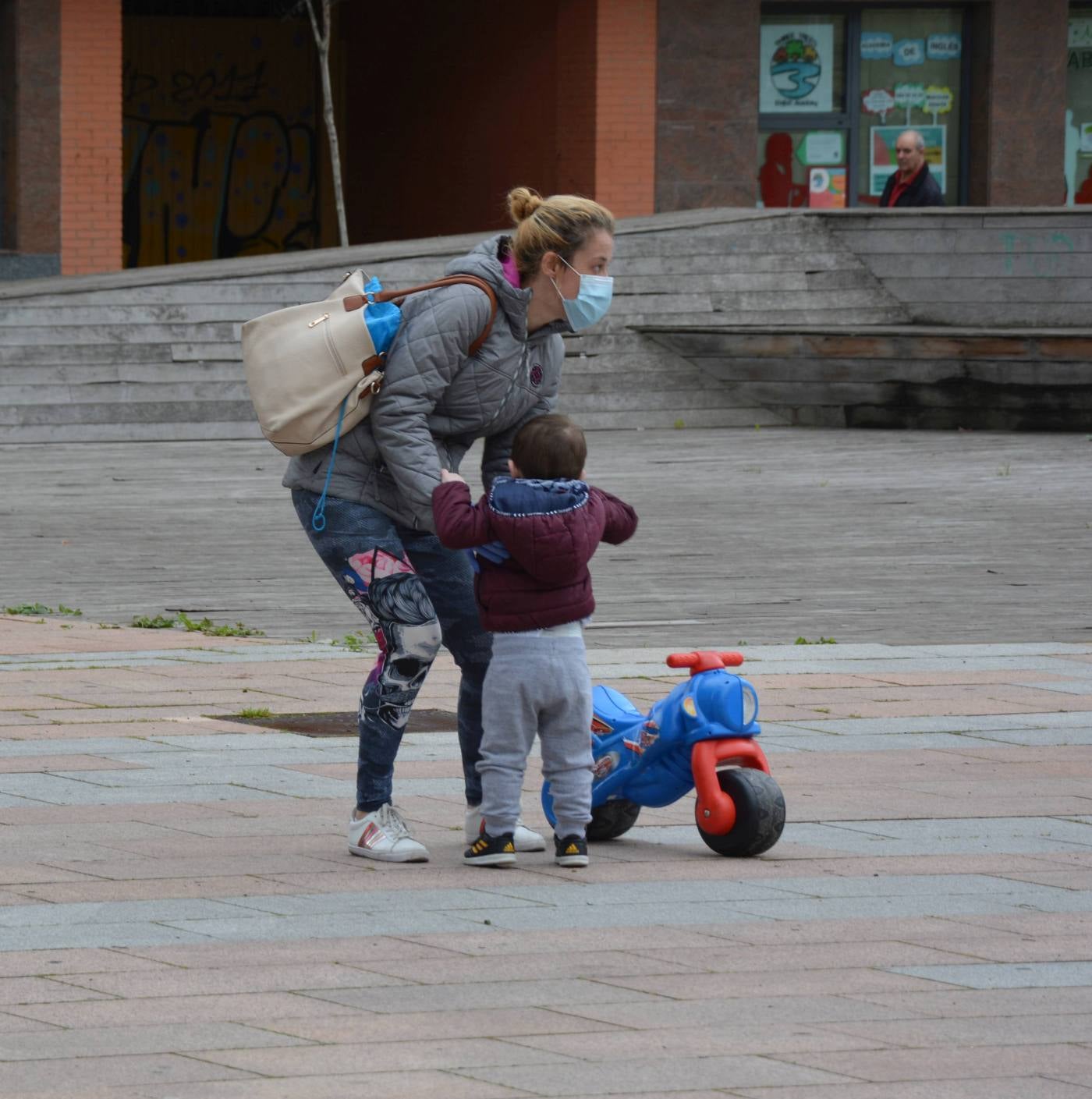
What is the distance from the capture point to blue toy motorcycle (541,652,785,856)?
523 centimetres

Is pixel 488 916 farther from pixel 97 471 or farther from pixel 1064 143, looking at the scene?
pixel 1064 143

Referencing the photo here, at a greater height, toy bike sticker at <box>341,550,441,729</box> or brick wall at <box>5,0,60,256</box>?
brick wall at <box>5,0,60,256</box>

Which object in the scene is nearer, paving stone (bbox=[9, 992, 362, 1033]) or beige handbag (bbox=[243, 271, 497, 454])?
paving stone (bbox=[9, 992, 362, 1033])

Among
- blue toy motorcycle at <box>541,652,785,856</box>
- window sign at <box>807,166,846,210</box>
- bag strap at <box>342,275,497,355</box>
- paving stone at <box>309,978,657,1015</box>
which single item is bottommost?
paving stone at <box>309,978,657,1015</box>

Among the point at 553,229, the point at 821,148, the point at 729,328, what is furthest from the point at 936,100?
the point at 553,229

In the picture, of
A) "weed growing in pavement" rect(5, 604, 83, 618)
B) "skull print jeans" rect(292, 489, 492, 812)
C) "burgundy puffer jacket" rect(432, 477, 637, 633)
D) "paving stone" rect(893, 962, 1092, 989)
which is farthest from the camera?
"weed growing in pavement" rect(5, 604, 83, 618)

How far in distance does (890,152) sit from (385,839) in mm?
21697

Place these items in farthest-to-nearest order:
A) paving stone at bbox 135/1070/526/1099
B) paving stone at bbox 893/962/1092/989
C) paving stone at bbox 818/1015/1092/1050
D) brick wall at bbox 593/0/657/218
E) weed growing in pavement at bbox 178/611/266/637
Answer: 1. brick wall at bbox 593/0/657/218
2. weed growing in pavement at bbox 178/611/266/637
3. paving stone at bbox 893/962/1092/989
4. paving stone at bbox 818/1015/1092/1050
5. paving stone at bbox 135/1070/526/1099

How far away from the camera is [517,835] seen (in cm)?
530

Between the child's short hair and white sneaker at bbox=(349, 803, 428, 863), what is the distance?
893mm

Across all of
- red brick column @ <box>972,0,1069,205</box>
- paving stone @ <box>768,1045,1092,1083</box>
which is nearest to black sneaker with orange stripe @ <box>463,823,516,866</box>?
paving stone @ <box>768,1045,1092,1083</box>

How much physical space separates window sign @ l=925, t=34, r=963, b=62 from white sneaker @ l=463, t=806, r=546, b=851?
21.8m

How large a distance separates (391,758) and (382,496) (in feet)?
2.09

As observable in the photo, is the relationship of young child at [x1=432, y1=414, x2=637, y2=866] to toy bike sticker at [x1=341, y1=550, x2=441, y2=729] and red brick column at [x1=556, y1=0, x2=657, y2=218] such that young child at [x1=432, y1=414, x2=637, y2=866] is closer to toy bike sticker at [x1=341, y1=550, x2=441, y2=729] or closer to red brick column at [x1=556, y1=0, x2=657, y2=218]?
toy bike sticker at [x1=341, y1=550, x2=441, y2=729]
